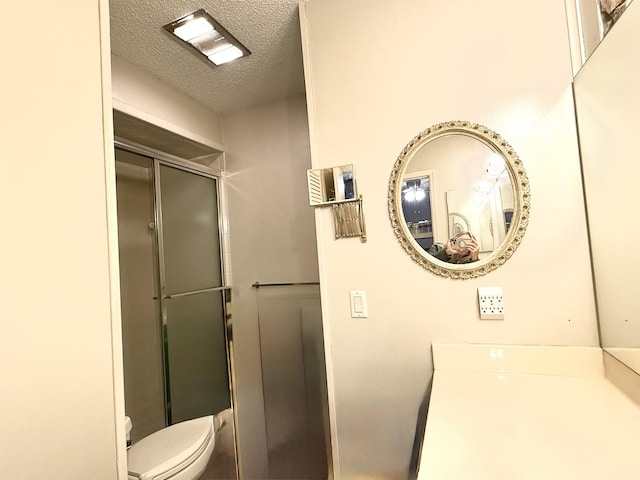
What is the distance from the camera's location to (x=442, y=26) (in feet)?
4.13

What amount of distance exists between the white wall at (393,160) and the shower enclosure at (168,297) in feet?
3.80

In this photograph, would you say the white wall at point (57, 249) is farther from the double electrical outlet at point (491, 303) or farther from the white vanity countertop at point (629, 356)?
the white vanity countertop at point (629, 356)

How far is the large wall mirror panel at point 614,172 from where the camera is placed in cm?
87

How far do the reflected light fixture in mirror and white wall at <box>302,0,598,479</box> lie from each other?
0.41 metres

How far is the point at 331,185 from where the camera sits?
1.42 metres

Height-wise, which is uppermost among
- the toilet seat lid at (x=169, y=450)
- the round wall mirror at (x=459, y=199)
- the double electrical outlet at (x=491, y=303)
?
the round wall mirror at (x=459, y=199)

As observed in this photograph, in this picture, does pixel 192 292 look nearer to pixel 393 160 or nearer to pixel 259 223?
pixel 259 223

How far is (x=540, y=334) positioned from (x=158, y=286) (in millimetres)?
1994

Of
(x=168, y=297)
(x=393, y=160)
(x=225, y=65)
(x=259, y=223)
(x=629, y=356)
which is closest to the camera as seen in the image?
(x=629, y=356)

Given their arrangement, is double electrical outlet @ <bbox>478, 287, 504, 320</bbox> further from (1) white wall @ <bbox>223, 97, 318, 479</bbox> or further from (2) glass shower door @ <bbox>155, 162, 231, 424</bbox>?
(2) glass shower door @ <bbox>155, 162, 231, 424</bbox>

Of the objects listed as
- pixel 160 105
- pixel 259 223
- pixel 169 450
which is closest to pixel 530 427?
pixel 169 450

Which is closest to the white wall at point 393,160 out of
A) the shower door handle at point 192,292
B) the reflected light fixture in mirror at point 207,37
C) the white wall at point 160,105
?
the reflected light fixture in mirror at point 207,37

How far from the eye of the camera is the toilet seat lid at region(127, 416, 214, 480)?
146 centimetres

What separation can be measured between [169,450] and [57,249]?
4.53 feet
